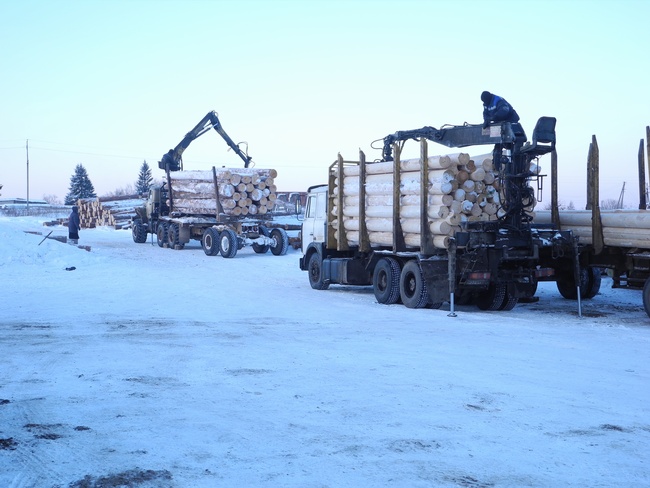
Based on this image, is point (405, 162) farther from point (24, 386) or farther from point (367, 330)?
point (24, 386)

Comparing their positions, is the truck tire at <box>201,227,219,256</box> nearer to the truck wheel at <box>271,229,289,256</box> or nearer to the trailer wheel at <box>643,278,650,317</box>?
the truck wheel at <box>271,229,289,256</box>

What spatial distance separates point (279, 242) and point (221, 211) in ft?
8.21

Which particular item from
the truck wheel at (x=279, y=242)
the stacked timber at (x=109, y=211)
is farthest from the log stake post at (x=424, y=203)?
the stacked timber at (x=109, y=211)

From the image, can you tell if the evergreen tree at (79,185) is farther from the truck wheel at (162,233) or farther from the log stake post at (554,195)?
the log stake post at (554,195)

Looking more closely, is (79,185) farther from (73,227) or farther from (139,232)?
(73,227)

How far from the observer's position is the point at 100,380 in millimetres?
7961

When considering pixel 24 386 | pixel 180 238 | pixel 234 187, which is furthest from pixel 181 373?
pixel 180 238

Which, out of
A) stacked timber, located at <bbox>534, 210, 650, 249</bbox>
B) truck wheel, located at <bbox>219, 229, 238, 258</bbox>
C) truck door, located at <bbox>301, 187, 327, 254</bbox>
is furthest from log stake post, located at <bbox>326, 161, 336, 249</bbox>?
truck wheel, located at <bbox>219, 229, 238, 258</bbox>

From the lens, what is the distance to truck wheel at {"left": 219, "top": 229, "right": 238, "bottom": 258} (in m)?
28.7

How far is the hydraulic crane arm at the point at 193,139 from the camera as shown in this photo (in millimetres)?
35250

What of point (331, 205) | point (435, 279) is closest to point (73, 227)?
point (331, 205)

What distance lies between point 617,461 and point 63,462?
3817 millimetres

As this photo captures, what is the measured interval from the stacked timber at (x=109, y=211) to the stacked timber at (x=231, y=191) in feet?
68.2

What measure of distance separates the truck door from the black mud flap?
454cm
